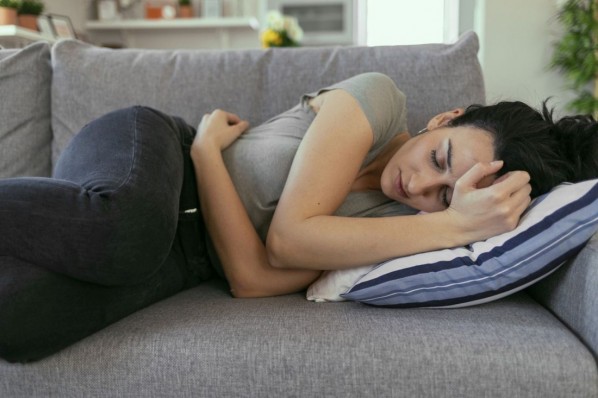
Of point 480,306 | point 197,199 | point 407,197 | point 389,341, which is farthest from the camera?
point 197,199

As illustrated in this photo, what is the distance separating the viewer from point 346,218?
1.16 meters

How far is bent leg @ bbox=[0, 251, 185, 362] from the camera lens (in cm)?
91

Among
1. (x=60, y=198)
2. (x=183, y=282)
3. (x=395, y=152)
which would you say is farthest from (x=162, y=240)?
(x=395, y=152)

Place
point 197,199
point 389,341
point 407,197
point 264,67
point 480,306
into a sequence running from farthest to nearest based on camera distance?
point 264,67 < point 197,199 < point 407,197 < point 480,306 < point 389,341

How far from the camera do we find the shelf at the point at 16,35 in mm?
3762

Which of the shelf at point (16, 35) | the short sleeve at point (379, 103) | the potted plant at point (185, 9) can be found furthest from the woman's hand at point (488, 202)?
the potted plant at point (185, 9)

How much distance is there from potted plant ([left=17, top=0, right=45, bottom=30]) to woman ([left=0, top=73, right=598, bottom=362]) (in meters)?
3.20

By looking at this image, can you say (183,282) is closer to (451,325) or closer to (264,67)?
(451,325)

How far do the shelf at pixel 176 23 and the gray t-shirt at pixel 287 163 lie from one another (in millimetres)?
4020

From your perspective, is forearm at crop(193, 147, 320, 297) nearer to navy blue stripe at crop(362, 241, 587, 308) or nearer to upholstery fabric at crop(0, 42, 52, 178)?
navy blue stripe at crop(362, 241, 587, 308)

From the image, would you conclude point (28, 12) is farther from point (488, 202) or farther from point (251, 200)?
point (488, 202)

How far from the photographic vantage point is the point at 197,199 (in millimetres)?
1361

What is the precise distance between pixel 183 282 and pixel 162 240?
30 cm

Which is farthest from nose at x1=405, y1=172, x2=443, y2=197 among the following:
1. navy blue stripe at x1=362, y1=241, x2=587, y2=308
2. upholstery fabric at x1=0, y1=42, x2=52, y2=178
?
upholstery fabric at x1=0, y1=42, x2=52, y2=178
